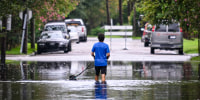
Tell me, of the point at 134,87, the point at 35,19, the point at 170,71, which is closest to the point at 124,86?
the point at 134,87

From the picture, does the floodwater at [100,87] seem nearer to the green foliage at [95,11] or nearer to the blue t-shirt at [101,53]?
the blue t-shirt at [101,53]

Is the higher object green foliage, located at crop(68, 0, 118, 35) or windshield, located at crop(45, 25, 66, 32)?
green foliage, located at crop(68, 0, 118, 35)

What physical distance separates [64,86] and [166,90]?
9.20 ft

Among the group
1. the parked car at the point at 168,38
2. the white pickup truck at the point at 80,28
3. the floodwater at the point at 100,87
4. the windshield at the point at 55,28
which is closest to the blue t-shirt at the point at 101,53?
the floodwater at the point at 100,87

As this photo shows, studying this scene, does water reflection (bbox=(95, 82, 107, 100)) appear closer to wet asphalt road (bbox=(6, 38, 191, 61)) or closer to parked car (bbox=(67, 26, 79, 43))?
wet asphalt road (bbox=(6, 38, 191, 61))

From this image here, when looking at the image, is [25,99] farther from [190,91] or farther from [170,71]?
[170,71]

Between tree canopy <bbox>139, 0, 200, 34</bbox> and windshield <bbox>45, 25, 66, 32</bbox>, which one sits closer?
tree canopy <bbox>139, 0, 200, 34</bbox>

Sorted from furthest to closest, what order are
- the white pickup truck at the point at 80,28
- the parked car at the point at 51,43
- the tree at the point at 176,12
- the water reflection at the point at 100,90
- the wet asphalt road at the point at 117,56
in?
the white pickup truck at the point at 80,28 → the parked car at the point at 51,43 → the wet asphalt road at the point at 117,56 → the tree at the point at 176,12 → the water reflection at the point at 100,90

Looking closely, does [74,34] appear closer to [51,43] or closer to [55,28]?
[55,28]

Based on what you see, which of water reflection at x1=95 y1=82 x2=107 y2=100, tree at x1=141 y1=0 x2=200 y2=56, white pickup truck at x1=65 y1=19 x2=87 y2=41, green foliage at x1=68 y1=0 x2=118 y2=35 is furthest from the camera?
green foliage at x1=68 y1=0 x2=118 y2=35

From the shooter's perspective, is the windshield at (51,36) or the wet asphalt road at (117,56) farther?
the windshield at (51,36)

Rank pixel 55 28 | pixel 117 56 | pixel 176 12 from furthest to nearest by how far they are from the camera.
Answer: pixel 55 28, pixel 117 56, pixel 176 12

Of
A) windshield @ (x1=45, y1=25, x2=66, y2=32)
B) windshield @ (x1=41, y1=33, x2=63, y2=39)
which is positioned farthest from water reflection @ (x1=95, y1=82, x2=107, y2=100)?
windshield @ (x1=45, y1=25, x2=66, y2=32)

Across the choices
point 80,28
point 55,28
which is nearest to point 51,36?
point 55,28
